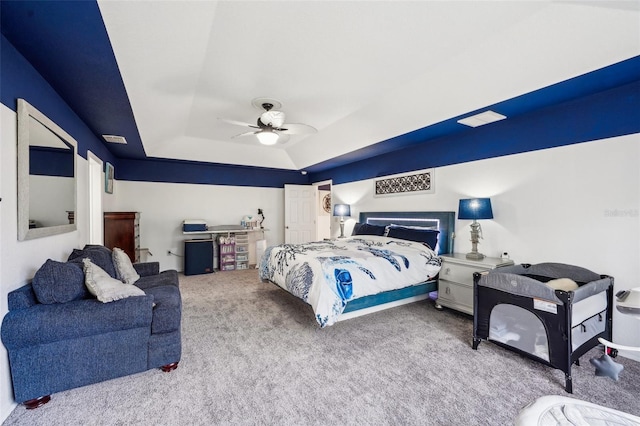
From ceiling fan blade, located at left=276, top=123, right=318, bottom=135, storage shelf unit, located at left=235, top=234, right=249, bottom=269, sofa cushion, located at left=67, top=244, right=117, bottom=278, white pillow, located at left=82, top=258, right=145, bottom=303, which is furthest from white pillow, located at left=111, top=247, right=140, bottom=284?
storage shelf unit, located at left=235, top=234, right=249, bottom=269

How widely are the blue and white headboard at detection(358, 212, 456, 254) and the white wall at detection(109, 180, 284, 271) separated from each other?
3.43m

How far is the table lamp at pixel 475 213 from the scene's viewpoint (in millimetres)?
3395

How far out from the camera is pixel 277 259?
3.91 meters

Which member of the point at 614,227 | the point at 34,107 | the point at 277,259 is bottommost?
the point at 277,259

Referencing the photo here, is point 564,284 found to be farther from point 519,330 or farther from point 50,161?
point 50,161

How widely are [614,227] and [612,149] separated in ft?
2.43

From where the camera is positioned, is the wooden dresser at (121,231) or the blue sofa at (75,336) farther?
the wooden dresser at (121,231)

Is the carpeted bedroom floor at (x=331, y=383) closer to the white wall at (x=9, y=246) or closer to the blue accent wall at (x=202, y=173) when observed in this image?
the white wall at (x=9, y=246)

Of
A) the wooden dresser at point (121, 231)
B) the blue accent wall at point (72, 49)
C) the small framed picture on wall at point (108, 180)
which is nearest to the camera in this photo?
the blue accent wall at point (72, 49)

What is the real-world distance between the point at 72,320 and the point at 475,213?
13.1 ft

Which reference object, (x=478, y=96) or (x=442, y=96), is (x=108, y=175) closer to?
(x=442, y=96)

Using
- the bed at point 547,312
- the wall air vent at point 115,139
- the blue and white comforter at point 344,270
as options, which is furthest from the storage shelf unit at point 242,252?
the bed at point 547,312

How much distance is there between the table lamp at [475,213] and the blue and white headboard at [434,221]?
1.40 ft

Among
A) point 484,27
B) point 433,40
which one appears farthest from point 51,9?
point 484,27
